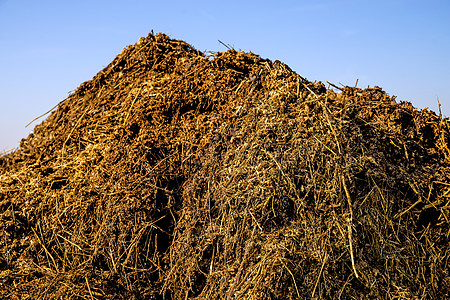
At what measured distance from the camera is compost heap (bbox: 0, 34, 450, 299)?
3.57 metres

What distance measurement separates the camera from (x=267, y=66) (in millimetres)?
4543

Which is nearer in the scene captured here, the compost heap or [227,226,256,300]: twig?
[227,226,256,300]: twig

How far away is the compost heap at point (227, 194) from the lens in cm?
357

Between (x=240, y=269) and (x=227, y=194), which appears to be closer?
(x=240, y=269)

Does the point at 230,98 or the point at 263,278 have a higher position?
the point at 230,98

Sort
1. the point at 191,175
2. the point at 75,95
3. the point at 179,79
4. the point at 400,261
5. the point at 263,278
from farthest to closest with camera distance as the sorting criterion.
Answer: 1. the point at 75,95
2. the point at 179,79
3. the point at 191,175
4. the point at 400,261
5. the point at 263,278

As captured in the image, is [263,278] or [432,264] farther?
[432,264]

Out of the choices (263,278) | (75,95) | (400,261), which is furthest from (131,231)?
(400,261)

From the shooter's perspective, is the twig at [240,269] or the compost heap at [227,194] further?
the compost heap at [227,194]

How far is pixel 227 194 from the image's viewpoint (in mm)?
3885

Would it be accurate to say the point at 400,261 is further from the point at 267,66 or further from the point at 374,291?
the point at 267,66

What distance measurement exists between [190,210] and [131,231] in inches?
25.4

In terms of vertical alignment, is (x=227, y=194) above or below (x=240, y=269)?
above

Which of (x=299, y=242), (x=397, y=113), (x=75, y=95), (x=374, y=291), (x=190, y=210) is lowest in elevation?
(x=374, y=291)
